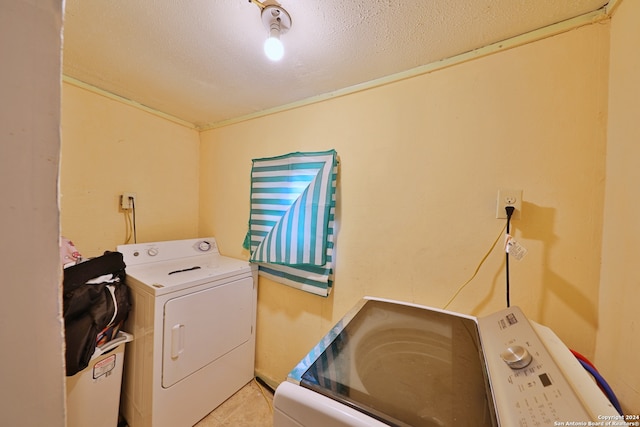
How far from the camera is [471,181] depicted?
1.09m

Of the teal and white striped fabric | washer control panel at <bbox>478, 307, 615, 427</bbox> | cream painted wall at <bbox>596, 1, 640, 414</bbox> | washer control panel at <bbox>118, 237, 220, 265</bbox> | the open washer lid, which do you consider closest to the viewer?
washer control panel at <bbox>478, 307, 615, 427</bbox>

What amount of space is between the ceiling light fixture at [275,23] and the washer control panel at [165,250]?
61.8 inches

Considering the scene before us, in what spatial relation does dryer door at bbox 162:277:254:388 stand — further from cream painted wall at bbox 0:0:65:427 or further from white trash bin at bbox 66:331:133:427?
cream painted wall at bbox 0:0:65:427

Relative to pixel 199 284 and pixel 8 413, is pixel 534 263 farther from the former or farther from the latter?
pixel 199 284

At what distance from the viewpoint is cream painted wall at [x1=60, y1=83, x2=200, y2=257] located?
1.50 metres

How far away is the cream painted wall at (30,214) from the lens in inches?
10.4

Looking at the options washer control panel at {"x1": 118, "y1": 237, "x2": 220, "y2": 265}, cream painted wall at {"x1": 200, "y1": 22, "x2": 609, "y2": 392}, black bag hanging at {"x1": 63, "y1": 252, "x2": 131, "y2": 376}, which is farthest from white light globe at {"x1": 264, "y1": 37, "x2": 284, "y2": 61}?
washer control panel at {"x1": 118, "y1": 237, "x2": 220, "y2": 265}

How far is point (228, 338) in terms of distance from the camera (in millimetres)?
1563

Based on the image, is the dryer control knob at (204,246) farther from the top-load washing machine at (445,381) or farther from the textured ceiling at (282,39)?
the top-load washing machine at (445,381)

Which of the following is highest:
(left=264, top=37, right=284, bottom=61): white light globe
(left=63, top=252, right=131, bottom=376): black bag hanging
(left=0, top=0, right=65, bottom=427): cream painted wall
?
(left=264, top=37, right=284, bottom=61): white light globe

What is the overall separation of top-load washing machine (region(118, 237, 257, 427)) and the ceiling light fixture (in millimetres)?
1308

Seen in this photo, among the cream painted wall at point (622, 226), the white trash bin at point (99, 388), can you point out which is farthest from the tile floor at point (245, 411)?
the cream painted wall at point (622, 226)

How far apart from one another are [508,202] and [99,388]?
7.55 feet

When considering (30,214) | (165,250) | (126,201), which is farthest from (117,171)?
(30,214)
